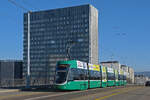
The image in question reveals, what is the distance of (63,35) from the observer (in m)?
148

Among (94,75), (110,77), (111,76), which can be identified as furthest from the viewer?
(111,76)

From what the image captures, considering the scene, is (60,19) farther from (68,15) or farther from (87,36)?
(87,36)

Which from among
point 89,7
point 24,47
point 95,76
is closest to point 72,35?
point 89,7

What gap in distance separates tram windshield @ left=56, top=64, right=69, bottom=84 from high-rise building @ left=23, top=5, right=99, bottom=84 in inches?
4416

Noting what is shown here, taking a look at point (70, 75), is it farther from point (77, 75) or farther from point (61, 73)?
point (77, 75)

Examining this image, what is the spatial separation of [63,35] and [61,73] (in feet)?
397

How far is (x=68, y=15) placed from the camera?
147375 mm

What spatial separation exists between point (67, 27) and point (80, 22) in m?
7.90

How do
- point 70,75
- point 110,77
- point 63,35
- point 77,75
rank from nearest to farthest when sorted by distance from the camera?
point 70,75
point 77,75
point 110,77
point 63,35

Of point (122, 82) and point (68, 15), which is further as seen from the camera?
point (68, 15)

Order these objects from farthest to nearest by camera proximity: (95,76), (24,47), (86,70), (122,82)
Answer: (24,47) < (122,82) < (95,76) < (86,70)

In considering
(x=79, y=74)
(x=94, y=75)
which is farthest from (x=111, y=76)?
(x=79, y=74)

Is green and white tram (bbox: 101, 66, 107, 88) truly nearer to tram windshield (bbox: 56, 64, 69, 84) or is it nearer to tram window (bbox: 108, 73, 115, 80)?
tram window (bbox: 108, 73, 115, 80)

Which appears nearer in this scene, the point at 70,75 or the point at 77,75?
the point at 70,75
